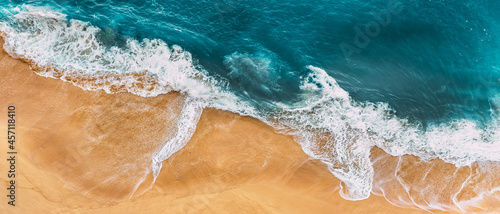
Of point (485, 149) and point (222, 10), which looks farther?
point (222, 10)

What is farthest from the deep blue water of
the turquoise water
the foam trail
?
the foam trail

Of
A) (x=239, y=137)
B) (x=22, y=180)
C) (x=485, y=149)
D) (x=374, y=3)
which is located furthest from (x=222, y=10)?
(x=485, y=149)

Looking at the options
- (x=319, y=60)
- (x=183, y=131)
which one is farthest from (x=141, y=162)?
(x=319, y=60)

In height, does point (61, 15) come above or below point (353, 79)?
below

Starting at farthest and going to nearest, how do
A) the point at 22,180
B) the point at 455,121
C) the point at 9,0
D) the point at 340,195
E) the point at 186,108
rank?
1. the point at 9,0
2. the point at 455,121
3. the point at 186,108
4. the point at 340,195
5. the point at 22,180

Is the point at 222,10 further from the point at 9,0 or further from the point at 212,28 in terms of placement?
the point at 9,0

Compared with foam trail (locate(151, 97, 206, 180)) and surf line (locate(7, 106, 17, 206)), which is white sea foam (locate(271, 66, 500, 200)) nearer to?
foam trail (locate(151, 97, 206, 180))
